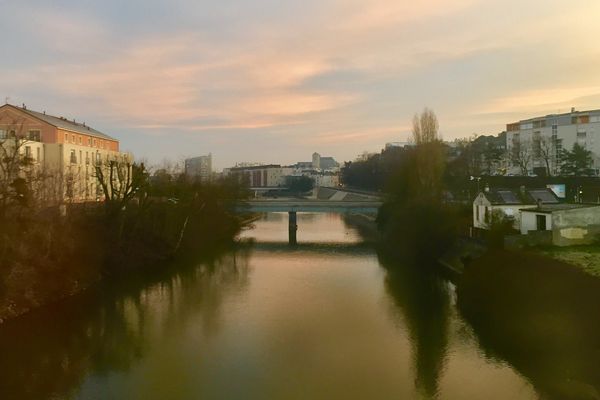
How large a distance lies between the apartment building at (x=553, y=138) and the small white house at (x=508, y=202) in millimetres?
19807

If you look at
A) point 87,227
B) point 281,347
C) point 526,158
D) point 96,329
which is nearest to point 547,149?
point 526,158

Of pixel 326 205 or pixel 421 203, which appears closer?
pixel 421 203

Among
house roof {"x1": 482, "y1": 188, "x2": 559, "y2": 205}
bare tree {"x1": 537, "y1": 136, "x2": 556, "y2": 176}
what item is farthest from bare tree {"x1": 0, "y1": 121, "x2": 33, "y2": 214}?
bare tree {"x1": 537, "y1": 136, "x2": 556, "y2": 176}

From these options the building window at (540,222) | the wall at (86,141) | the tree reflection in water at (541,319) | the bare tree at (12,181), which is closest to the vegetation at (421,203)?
the building window at (540,222)

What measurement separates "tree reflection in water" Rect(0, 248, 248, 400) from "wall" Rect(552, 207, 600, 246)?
29.5 ft

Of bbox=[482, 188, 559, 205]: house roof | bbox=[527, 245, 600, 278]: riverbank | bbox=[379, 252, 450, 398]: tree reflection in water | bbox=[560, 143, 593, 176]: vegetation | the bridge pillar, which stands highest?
bbox=[560, 143, 593, 176]: vegetation

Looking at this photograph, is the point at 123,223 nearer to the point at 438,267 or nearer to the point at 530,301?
the point at 438,267

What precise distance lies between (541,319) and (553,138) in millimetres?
39162

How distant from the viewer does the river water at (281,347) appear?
8.83 meters

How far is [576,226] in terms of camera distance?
16391 mm

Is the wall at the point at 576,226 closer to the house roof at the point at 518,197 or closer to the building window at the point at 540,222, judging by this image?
the building window at the point at 540,222

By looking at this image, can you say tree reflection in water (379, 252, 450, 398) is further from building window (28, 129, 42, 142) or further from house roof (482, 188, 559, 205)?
building window (28, 129, 42, 142)

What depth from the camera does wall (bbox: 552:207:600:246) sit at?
53.5ft

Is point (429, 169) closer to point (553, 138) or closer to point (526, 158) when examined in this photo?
point (526, 158)
